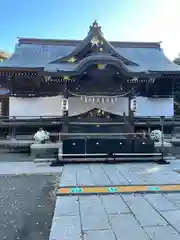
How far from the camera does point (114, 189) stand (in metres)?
5.03

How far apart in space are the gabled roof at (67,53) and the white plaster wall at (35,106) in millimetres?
2025

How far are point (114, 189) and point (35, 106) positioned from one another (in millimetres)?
9500

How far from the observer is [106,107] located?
13391 mm

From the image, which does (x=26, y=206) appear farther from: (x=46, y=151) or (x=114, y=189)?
(x=46, y=151)

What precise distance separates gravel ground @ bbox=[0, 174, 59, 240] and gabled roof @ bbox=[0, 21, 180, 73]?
27.4 ft

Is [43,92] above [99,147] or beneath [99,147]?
above

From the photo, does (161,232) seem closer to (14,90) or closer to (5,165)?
(5,165)

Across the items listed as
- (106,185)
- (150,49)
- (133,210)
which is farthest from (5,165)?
(150,49)

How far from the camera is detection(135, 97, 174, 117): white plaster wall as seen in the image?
1382 centimetres

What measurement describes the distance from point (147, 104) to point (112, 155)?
6535 mm

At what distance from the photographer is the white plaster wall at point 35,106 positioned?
13.3 m

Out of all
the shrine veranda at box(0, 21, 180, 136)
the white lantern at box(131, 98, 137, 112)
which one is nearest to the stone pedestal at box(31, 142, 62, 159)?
the shrine veranda at box(0, 21, 180, 136)

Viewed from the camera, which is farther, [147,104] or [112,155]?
[147,104]

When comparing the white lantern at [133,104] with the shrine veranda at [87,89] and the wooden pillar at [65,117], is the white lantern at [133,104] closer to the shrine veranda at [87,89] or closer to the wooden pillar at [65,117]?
the shrine veranda at [87,89]
